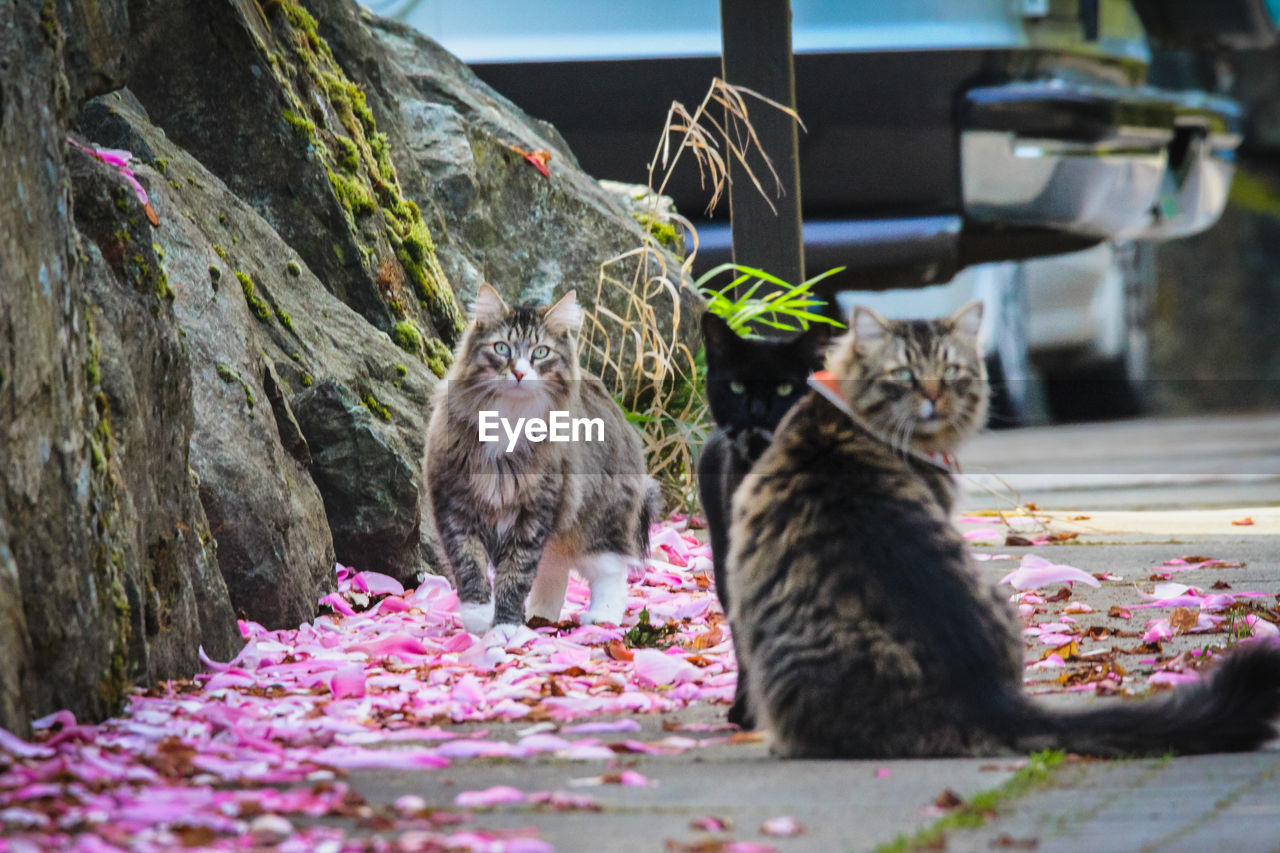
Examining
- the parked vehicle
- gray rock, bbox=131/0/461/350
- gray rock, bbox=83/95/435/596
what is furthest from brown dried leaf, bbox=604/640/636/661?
the parked vehicle

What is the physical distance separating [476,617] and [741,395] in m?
1.01

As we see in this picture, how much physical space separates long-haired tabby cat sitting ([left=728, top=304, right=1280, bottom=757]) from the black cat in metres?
0.26

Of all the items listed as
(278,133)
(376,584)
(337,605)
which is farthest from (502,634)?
(278,133)

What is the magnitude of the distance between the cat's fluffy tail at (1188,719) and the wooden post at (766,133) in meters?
2.93

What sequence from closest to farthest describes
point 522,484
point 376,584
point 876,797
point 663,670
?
point 876,797 < point 663,670 < point 522,484 < point 376,584

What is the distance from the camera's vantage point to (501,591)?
125 inches

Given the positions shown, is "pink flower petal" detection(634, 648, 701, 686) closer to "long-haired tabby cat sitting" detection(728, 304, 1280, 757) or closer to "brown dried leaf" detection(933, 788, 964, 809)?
"long-haired tabby cat sitting" detection(728, 304, 1280, 757)

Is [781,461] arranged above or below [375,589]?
above

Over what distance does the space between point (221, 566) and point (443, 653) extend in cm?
50

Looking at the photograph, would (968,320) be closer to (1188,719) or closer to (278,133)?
(1188,719)

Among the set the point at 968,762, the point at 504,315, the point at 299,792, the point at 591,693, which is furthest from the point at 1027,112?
the point at 299,792

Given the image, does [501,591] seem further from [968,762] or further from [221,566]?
[968,762]

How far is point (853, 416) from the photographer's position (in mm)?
2158

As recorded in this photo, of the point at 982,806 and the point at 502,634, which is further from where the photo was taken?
the point at 502,634
